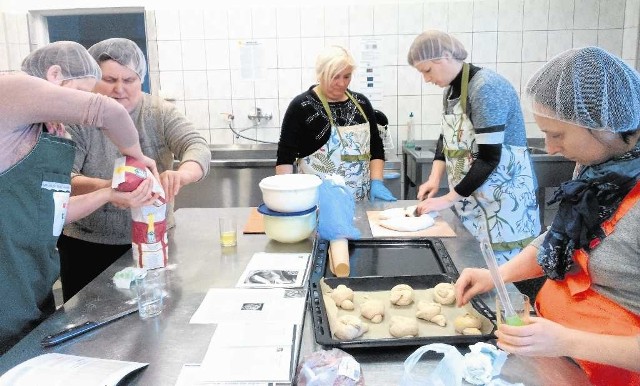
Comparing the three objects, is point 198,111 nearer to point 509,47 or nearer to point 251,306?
point 509,47

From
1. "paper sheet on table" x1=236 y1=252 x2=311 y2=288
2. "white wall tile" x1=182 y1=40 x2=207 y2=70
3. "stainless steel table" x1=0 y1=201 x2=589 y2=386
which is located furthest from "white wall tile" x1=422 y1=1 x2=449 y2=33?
"paper sheet on table" x1=236 y1=252 x2=311 y2=288

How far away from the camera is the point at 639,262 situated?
1.01 m

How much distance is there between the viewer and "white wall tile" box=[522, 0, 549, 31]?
12.8 ft

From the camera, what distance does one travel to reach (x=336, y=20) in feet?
13.0

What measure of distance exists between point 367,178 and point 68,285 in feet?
5.19

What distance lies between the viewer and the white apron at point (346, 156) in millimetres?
2760

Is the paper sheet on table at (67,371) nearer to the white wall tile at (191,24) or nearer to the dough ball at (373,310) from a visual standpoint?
the dough ball at (373,310)

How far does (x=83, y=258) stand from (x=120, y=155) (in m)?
0.45

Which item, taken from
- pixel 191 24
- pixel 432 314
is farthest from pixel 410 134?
pixel 432 314

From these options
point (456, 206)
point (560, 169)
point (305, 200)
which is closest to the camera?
point (305, 200)

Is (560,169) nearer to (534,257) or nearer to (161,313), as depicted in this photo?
(534,257)

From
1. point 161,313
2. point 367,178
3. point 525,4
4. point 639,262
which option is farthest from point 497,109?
point 525,4

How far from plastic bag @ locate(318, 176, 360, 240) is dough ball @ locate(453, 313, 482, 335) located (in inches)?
26.1

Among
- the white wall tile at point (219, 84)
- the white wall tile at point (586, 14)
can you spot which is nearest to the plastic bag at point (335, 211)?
the white wall tile at point (219, 84)
